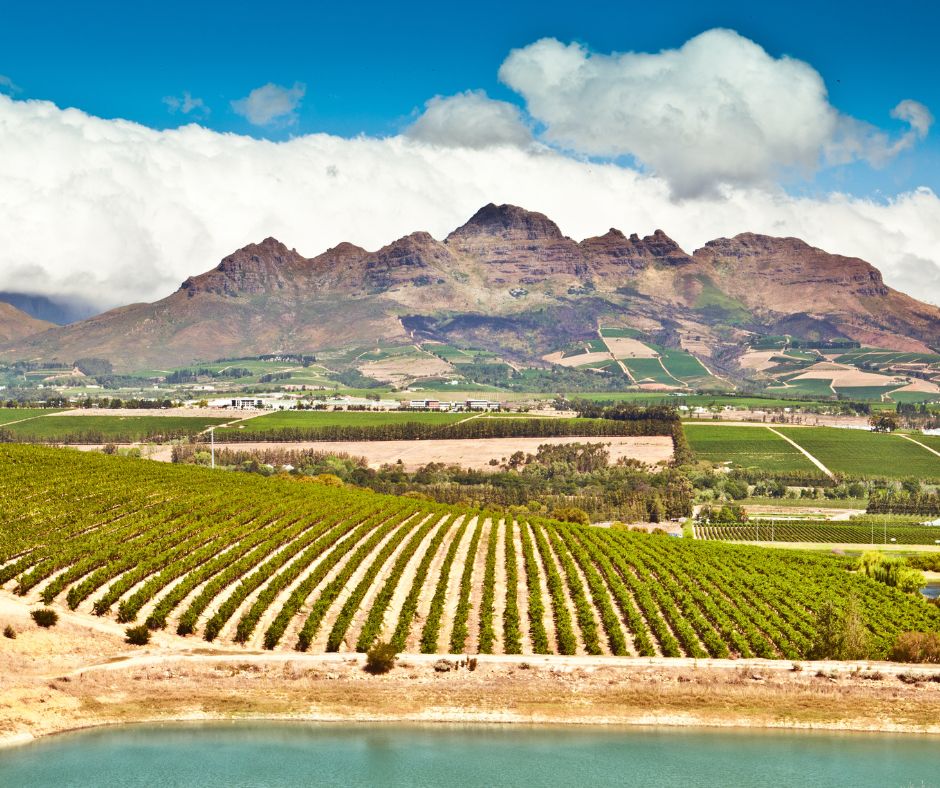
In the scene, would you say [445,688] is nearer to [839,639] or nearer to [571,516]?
[839,639]

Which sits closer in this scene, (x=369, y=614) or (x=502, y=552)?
(x=369, y=614)

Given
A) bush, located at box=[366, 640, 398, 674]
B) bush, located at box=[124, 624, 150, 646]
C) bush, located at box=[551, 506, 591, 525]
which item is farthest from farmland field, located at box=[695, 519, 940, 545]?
bush, located at box=[124, 624, 150, 646]

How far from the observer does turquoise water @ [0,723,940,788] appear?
5069 cm

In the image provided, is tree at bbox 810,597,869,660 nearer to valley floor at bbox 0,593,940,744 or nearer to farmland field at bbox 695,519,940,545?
valley floor at bbox 0,593,940,744

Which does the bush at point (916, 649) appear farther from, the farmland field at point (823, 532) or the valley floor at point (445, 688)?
the farmland field at point (823, 532)

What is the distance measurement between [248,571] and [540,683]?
80.6 feet

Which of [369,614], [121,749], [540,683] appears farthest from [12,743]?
[540,683]

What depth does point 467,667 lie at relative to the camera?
59.6 meters

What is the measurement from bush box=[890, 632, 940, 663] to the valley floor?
119 inches

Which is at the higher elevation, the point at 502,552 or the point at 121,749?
the point at 502,552

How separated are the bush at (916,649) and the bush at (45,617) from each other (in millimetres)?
49925

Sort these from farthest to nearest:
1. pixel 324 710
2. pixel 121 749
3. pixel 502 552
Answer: pixel 502 552
pixel 324 710
pixel 121 749

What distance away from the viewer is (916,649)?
211 ft

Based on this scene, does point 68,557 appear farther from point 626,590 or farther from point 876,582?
point 876,582
